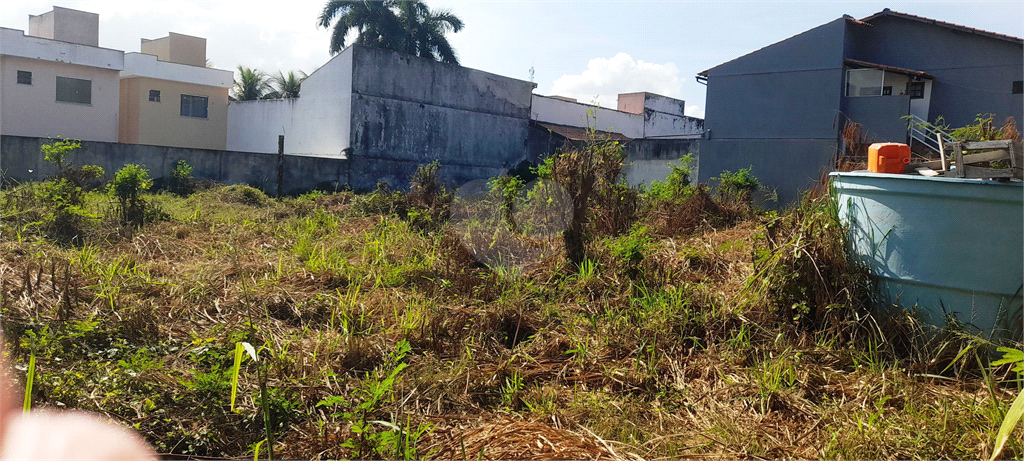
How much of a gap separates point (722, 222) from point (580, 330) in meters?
4.07

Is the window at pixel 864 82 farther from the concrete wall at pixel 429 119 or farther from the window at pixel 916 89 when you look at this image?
the concrete wall at pixel 429 119

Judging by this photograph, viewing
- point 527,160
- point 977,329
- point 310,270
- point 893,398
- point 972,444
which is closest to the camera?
point 972,444

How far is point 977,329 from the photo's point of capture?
4023 mm

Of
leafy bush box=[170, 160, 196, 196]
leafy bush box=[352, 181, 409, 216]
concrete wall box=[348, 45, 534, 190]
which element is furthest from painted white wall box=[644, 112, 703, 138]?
leafy bush box=[352, 181, 409, 216]

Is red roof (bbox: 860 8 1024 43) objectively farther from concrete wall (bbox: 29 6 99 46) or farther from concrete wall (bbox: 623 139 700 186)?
concrete wall (bbox: 29 6 99 46)

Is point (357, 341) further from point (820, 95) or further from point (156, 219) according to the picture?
point (820, 95)

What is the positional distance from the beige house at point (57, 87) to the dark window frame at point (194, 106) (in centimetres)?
265

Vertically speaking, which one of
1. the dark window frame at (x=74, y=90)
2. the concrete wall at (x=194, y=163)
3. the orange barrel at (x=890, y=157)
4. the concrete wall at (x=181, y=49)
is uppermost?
the concrete wall at (x=181, y=49)

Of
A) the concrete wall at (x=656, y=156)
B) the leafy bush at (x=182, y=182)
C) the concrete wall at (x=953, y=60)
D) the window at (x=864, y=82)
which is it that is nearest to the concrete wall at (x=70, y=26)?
the leafy bush at (x=182, y=182)

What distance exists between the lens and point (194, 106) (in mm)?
27172

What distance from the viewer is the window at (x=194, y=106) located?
26.8m

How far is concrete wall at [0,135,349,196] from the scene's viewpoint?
15.2 m

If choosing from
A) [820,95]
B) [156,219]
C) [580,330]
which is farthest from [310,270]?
[820,95]

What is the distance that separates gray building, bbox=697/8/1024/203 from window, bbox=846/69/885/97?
0.03 meters
